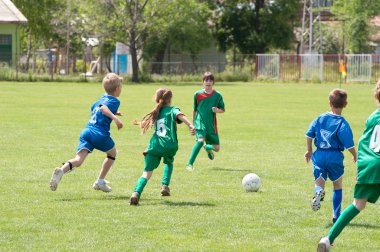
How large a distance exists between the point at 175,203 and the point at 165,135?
0.83m

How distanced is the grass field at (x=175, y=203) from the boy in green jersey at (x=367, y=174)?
1.86 feet

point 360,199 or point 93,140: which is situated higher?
point 93,140

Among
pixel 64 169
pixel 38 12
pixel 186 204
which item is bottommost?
pixel 186 204

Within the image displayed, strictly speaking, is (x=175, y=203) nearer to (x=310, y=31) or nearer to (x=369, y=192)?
(x=369, y=192)

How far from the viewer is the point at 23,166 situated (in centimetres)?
1361

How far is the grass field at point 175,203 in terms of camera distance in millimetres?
7984

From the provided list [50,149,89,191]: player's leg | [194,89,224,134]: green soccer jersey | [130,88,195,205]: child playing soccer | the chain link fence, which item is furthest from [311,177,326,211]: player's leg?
the chain link fence

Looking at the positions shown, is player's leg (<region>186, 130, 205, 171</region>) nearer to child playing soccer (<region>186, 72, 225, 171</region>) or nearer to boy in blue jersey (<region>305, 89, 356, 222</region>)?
child playing soccer (<region>186, 72, 225, 171</region>)

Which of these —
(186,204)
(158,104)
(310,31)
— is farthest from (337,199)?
(310,31)

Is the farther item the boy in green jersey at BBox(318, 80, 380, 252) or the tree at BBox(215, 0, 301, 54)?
the tree at BBox(215, 0, 301, 54)

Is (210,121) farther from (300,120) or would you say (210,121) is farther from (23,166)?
(300,120)

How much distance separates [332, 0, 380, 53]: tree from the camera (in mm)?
79562

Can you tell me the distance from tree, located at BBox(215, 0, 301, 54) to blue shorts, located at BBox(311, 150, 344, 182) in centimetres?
6287

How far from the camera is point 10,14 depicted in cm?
6178
